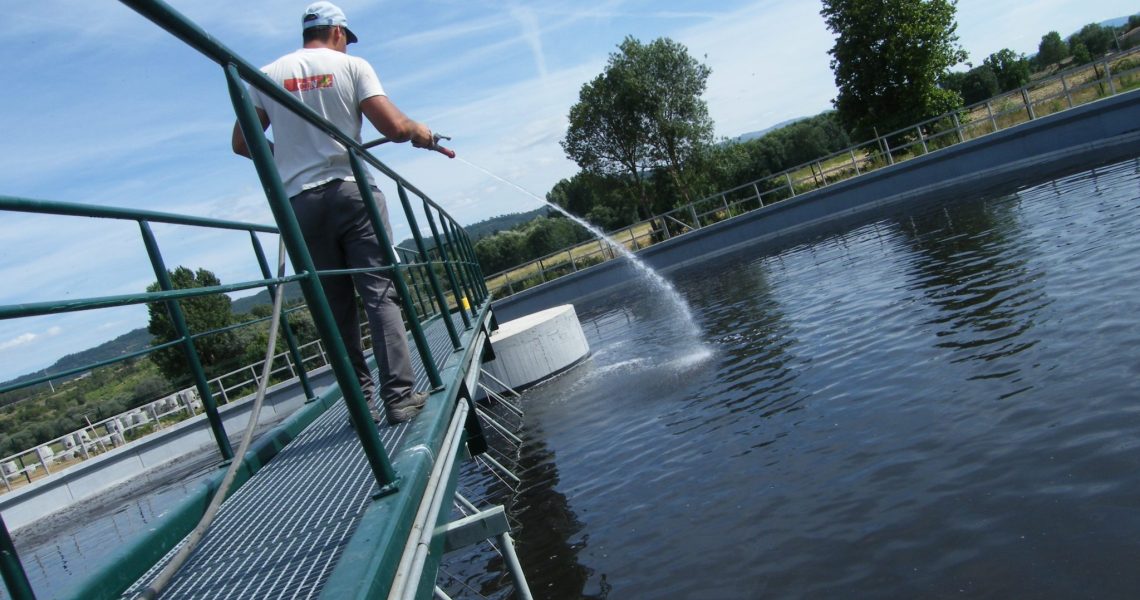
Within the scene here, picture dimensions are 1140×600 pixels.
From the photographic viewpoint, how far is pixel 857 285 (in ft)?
39.8

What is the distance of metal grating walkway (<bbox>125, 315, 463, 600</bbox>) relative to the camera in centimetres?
239

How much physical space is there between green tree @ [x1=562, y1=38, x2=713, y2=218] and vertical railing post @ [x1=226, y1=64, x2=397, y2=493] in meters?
36.0

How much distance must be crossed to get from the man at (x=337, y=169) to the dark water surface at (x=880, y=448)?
6.98ft

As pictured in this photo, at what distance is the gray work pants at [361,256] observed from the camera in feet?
12.3

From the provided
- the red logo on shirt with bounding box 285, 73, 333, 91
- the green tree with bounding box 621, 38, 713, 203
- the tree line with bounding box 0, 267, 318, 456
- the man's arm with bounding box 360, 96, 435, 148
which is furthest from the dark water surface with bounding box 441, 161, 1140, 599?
the green tree with bounding box 621, 38, 713, 203

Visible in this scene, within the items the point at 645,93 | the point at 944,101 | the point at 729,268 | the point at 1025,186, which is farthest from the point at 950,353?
the point at 645,93

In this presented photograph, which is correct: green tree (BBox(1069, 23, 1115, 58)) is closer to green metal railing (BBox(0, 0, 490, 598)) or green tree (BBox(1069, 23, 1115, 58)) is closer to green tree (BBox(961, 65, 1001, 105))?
green tree (BBox(961, 65, 1001, 105))

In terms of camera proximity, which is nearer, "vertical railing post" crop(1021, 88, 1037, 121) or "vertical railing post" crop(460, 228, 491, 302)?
"vertical railing post" crop(460, 228, 491, 302)

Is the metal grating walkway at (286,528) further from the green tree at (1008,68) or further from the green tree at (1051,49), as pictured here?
the green tree at (1051,49)

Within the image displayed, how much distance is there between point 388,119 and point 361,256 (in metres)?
0.66

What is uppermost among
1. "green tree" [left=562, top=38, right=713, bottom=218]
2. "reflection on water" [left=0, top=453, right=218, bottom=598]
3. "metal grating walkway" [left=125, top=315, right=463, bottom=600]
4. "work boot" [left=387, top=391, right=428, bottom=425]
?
"green tree" [left=562, top=38, right=713, bottom=218]

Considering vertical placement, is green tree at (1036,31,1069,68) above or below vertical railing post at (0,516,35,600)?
above

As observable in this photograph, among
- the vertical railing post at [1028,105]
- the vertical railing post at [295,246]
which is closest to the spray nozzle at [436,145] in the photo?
the vertical railing post at [295,246]

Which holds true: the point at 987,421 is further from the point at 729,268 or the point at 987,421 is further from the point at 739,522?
the point at 729,268
